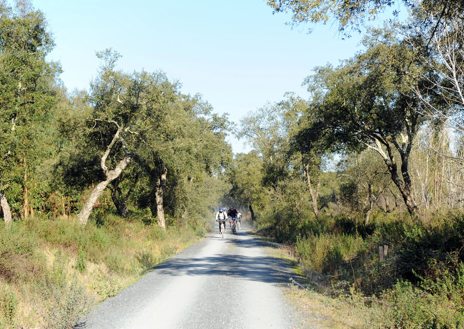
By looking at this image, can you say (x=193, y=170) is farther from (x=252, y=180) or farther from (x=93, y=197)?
(x=252, y=180)

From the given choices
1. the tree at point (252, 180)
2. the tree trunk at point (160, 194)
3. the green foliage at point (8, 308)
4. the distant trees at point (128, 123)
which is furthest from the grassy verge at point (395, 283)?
the tree at point (252, 180)

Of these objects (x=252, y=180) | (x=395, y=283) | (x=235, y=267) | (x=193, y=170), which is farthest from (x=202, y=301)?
(x=252, y=180)

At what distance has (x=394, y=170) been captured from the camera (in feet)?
52.3

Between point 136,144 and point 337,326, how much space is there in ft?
48.6

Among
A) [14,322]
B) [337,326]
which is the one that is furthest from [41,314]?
[337,326]

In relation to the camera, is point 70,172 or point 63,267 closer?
point 63,267

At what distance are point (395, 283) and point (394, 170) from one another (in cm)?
873

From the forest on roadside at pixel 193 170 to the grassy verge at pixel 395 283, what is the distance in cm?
5

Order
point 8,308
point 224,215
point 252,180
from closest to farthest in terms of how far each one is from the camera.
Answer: point 8,308, point 224,215, point 252,180

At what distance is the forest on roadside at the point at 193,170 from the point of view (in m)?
7.84

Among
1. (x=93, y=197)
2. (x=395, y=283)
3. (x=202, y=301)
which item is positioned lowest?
(x=395, y=283)

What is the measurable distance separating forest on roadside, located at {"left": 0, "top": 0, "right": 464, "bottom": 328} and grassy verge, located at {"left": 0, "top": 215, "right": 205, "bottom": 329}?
0.06 meters

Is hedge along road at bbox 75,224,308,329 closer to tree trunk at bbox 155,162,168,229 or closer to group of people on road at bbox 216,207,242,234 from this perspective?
tree trunk at bbox 155,162,168,229

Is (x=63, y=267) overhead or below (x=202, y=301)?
overhead
